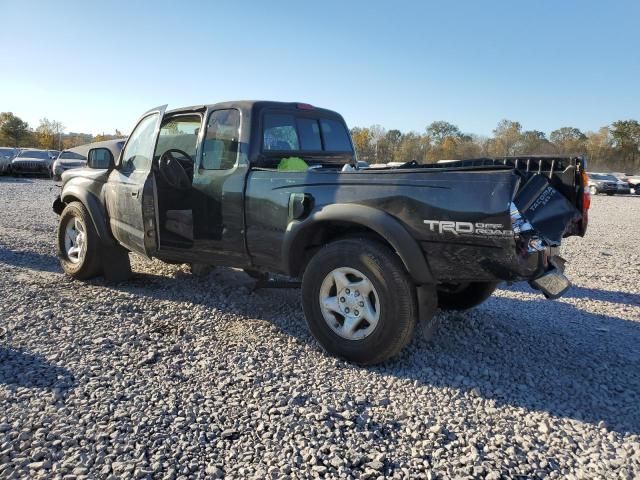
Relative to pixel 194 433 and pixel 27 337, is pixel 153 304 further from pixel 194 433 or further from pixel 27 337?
pixel 194 433

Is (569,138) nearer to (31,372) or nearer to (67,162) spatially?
(67,162)

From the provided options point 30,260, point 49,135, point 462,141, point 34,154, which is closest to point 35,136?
point 49,135

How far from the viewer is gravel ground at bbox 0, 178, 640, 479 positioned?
2.53 metres

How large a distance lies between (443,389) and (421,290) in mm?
672

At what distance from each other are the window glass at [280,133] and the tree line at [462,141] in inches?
2239

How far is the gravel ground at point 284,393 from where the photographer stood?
2531 mm

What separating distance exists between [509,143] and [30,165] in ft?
184

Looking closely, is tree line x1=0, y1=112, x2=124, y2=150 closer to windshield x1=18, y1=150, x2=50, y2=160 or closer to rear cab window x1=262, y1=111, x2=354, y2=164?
windshield x1=18, y1=150, x2=50, y2=160

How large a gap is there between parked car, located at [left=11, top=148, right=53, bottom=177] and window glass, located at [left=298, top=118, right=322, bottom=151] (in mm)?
27149

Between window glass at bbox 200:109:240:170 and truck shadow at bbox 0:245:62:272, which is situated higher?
window glass at bbox 200:109:240:170

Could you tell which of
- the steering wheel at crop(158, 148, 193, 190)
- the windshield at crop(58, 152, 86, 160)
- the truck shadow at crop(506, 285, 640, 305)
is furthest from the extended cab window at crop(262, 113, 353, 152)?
the windshield at crop(58, 152, 86, 160)

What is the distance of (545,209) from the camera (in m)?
3.35

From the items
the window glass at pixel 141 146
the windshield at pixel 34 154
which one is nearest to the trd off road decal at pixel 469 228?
the window glass at pixel 141 146

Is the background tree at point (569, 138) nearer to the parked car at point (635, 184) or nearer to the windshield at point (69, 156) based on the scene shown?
the parked car at point (635, 184)
